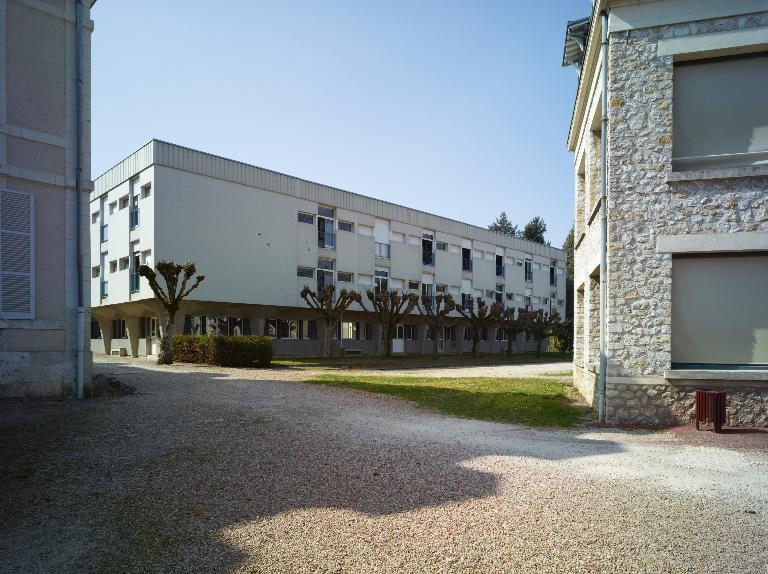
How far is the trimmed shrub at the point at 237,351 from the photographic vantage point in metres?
22.7

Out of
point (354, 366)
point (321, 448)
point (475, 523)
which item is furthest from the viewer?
point (354, 366)

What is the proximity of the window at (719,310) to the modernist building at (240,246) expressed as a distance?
2470 centimetres

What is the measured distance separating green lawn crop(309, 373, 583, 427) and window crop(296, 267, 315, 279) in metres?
19.7

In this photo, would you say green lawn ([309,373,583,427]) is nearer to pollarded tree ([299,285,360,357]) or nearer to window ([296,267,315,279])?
pollarded tree ([299,285,360,357])

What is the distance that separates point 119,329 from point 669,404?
1310 inches

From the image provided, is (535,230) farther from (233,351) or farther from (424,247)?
(233,351)

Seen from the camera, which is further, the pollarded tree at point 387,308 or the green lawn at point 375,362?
the pollarded tree at point 387,308

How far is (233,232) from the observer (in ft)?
105

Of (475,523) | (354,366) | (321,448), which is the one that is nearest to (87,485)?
(321,448)

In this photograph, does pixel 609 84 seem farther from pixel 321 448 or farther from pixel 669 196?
pixel 321 448

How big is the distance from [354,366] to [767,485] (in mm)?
21718

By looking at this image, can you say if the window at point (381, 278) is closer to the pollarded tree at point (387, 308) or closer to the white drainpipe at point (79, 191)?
the pollarded tree at point (387, 308)

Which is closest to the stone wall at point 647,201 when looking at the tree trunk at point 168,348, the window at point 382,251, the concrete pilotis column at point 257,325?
the tree trunk at point 168,348

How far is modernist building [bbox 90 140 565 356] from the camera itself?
98.3 feet
